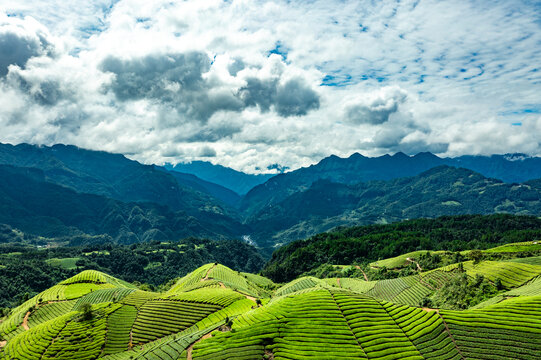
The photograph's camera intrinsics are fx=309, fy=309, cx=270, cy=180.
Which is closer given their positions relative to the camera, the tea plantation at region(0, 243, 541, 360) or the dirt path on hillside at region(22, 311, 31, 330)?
the tea plantation at region(0, 243, 541, 360)

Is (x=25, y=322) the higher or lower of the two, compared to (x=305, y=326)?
lower

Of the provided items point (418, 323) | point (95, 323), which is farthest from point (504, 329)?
point (95, 323)

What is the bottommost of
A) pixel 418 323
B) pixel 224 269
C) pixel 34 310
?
pixel 224 269

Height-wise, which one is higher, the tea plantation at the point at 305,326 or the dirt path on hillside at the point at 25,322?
the tea plantation at the point at 305,326

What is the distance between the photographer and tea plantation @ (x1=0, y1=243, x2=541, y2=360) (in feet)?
200

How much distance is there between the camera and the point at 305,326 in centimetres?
6881

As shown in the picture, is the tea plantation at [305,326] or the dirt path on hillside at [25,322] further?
the dirt path on hillside at [25,322]

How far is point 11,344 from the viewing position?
286 ft

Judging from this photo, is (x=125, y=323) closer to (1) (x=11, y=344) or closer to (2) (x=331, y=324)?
(1) (x=11, y=344)

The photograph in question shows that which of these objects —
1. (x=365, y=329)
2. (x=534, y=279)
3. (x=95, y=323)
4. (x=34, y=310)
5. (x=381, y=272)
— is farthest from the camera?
(x=381, y=272)

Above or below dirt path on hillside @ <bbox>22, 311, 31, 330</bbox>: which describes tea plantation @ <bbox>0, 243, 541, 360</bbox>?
above

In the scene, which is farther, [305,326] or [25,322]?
[25,322]

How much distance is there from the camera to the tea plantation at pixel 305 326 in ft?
200

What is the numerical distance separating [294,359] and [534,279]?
3468 inches
